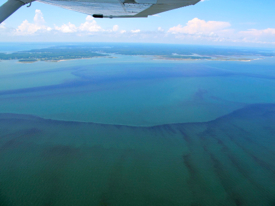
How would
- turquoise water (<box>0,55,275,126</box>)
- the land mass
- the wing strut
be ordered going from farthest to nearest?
1. the land mass
2. turquoise water (<box>0,55,275,126</box>)
3. the wing strut

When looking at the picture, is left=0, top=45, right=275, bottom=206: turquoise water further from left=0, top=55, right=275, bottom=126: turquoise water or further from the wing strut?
the wing strut

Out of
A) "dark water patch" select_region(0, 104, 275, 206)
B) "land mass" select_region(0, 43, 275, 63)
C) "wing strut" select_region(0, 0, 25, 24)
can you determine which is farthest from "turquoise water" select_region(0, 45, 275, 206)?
"land mass" select_region(0, 43, 275, 63)

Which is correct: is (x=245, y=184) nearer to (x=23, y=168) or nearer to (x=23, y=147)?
(x=23, y=168)

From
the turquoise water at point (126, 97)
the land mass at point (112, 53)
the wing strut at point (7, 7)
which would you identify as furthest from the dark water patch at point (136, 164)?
the land mass at point (112, 53)

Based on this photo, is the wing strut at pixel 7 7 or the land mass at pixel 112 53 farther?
the land mass at pixel 112 53

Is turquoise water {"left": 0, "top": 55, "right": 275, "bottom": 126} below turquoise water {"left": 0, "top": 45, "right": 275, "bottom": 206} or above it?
above

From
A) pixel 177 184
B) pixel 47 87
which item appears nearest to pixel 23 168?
pixel 177 184

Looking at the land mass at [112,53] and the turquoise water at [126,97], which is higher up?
the land mass at [112,53]

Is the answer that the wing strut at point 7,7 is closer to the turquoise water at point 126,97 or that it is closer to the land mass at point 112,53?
the turquoise water at point 126,97
